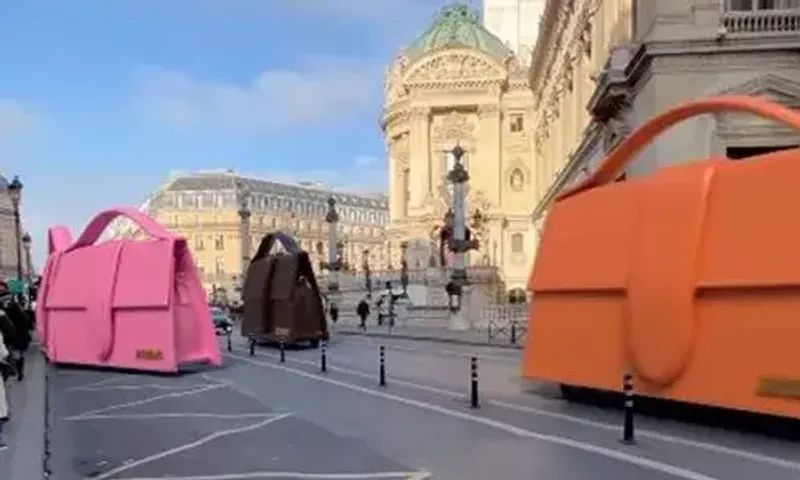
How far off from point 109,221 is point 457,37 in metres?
72.2

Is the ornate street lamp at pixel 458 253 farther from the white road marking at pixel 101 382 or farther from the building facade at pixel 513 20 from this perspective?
the building facade at pixel 513 20

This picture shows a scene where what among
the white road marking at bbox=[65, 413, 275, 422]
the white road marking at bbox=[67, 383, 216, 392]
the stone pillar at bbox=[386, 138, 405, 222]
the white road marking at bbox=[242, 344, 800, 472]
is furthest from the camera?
the stone pillar at bbox=[386, 138, 405, 222]

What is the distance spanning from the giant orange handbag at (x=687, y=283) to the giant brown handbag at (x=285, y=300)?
51.2ft

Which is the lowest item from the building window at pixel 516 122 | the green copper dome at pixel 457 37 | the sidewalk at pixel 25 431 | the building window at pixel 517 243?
the sidewalk at pixel 25 431

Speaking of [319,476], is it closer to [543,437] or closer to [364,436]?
[364,436]

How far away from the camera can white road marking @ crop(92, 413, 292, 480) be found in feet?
39.1

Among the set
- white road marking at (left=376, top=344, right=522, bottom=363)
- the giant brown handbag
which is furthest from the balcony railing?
the giant brown handbag

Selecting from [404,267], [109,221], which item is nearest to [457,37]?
[404,267]

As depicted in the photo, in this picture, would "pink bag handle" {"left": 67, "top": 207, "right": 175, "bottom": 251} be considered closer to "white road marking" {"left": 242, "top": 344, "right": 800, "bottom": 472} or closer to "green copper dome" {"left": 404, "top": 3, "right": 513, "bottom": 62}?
"white road marking" {"left": 242, "top": 344, "right": 800, "bottom": 472}

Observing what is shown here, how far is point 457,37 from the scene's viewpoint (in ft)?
316

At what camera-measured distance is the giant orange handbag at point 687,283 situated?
45.1ft

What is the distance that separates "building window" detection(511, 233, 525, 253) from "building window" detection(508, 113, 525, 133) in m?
9.48

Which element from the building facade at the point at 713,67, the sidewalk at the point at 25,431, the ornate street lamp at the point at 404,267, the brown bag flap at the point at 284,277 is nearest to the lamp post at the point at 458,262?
the brown bag flap at the point at 284,277

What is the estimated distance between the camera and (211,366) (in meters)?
26.6
